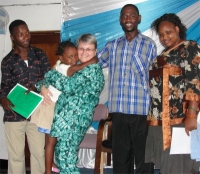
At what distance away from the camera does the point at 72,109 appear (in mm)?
2518

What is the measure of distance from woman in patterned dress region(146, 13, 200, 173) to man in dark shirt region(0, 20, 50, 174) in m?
1.16

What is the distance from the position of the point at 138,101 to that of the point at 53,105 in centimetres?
77

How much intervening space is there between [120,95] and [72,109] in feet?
1.59

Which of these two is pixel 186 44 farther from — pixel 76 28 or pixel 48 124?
pixel 76 28

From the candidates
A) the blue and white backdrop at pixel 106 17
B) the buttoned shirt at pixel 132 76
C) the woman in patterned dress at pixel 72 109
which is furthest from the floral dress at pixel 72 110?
the blue and white backdrop at pixel 106 17

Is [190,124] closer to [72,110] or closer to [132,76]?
[132,76]

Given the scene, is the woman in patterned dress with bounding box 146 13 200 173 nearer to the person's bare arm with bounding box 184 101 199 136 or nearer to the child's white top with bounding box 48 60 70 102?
the person's bare arm with bounding box 184 101 199 136

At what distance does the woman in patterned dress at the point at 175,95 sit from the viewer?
2293mm

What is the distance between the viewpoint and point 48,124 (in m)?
2.78

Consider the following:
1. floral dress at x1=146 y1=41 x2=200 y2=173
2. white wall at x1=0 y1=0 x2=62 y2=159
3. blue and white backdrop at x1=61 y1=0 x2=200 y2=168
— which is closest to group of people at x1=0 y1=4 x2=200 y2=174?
floral dress at x1=146 y1=41 x2=200 y2=173

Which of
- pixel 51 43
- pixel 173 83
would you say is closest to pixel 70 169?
pixel 173 83

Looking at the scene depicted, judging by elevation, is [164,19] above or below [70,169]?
above

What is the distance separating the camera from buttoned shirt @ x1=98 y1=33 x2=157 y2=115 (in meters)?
2.71

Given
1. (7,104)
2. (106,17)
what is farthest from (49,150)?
→ (106,17)
